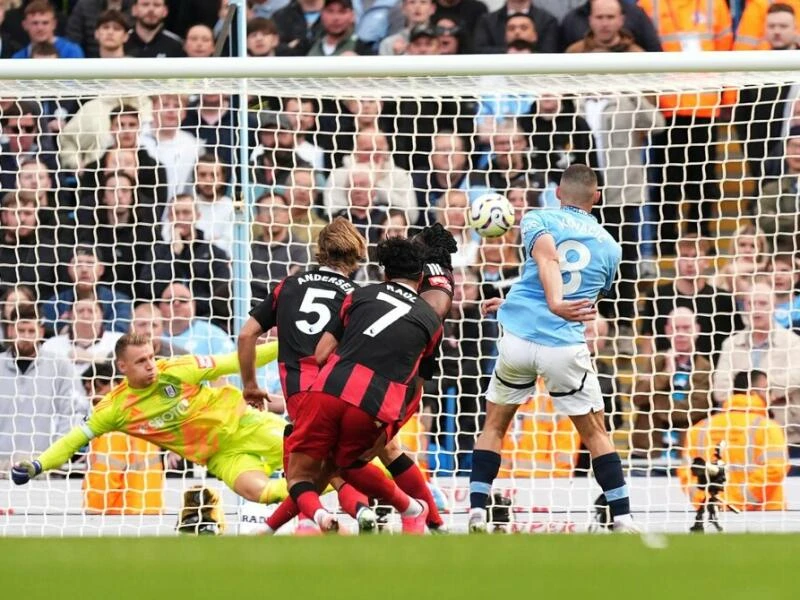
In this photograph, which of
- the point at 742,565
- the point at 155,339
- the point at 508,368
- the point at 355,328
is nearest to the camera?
the point at 742,565

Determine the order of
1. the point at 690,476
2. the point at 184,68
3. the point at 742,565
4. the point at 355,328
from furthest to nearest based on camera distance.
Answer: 1. the point at 690,476
2. the point at 184,68
3. the point at 355,328
4. the point at 742,565

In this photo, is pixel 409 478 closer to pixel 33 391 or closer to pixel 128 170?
pixel 33 391

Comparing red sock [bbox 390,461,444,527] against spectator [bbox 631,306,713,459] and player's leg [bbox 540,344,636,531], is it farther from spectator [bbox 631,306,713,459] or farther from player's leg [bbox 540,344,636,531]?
spectator [bbox 631,306,713,459]

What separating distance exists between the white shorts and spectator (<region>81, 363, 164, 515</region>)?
271 cm

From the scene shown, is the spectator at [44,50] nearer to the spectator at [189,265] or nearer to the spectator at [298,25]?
the spectator at [298,25]

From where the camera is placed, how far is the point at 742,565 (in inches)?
173

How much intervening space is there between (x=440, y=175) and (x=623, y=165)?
1274 millimetres

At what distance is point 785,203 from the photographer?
10.3 metres

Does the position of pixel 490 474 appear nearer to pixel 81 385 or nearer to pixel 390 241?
pixel 390 241

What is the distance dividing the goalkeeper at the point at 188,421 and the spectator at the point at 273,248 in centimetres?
119

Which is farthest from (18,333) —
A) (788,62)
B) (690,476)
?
(788,62)

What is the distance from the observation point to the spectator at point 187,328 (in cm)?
1020

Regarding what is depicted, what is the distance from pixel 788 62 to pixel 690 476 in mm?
2747

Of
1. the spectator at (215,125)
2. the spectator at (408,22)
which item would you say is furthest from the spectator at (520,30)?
the spectator at (215,125)
